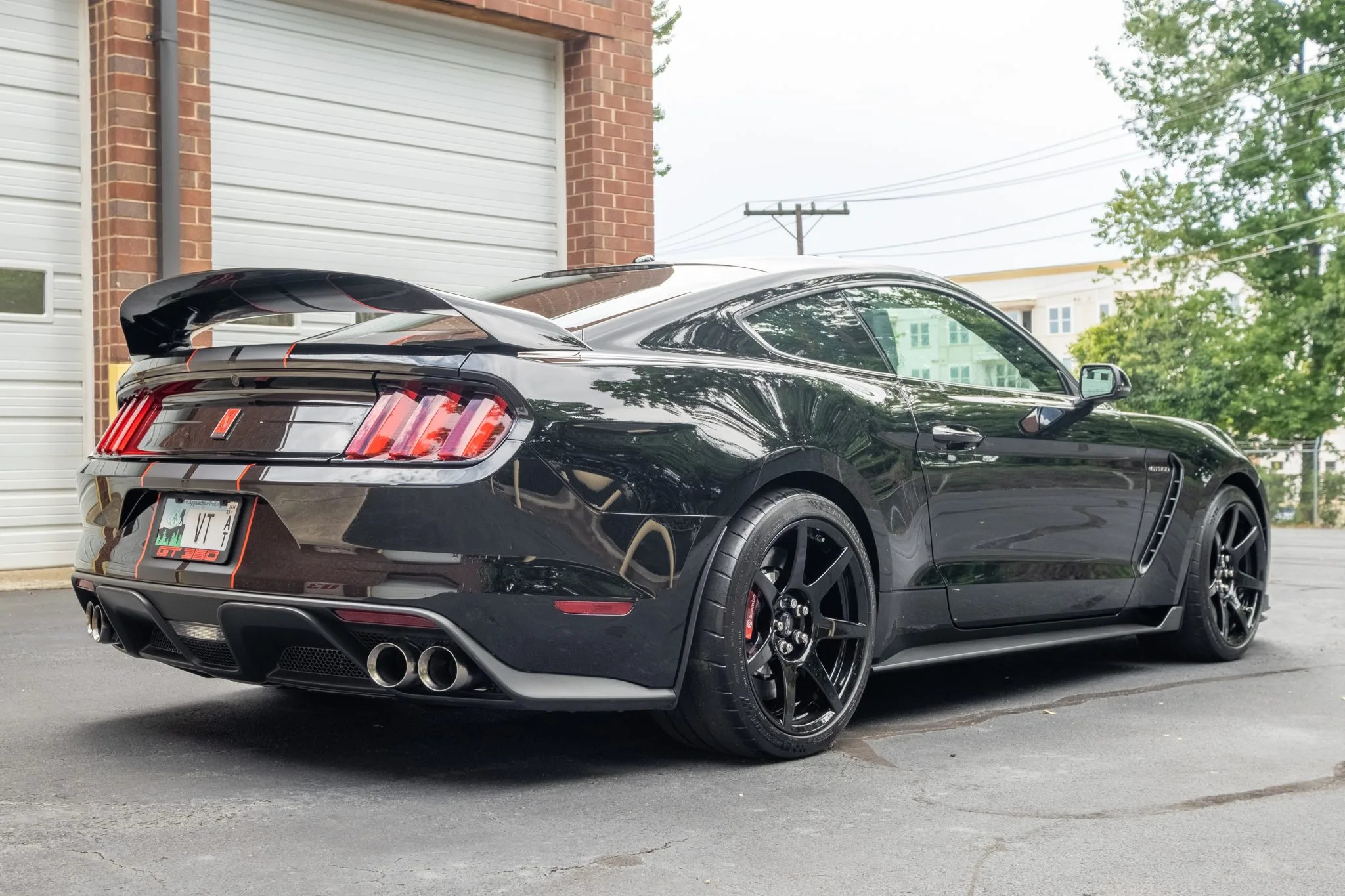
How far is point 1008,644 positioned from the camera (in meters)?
5.07

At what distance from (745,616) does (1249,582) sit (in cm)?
316

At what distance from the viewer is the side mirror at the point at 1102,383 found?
5.46m

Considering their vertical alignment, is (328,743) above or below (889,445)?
below

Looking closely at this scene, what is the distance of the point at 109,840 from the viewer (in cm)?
324

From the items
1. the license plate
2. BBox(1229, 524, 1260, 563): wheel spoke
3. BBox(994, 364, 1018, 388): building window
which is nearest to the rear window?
the license plate

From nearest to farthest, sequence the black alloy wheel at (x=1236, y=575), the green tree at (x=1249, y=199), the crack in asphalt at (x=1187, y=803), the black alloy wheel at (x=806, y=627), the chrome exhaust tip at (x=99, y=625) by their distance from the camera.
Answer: the crack in asphalt at (x=1187, y=803) → the black alloy wheel at (x=806, y=627) → the chrome exhaust tip at (x=99, y=625) → the black alloy wheel at (x=1236, y=575) → the green tree at (x=1249, y=199)

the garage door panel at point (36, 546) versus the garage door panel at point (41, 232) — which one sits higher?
the garage door panel at point (41, 232)

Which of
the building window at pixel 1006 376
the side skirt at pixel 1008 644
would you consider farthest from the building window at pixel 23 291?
the side skirt at pixel 1008 644

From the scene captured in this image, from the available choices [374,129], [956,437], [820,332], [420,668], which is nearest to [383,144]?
[374,129]

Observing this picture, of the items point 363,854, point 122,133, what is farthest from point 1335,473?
point 363,854

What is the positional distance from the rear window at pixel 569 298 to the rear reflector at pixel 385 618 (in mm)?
660

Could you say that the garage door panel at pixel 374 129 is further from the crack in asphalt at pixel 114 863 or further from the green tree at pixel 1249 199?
the green tree at pixel 1249 199

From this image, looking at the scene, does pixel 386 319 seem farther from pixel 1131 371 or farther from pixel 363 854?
pixel 1131 371

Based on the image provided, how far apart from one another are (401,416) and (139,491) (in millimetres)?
896
